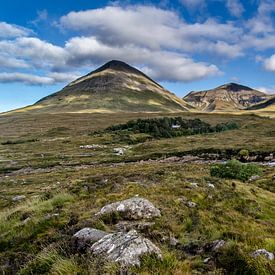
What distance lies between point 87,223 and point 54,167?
203 feet

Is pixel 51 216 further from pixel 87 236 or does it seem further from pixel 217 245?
pixel 217 245

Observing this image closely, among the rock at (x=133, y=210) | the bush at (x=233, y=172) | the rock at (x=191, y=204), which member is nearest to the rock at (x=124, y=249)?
the rock at (x=133, y=210)

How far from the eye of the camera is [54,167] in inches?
2891

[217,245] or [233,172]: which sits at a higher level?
[217,245]

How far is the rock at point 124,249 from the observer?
9391 millimetres

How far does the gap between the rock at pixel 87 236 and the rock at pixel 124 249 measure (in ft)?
1.84

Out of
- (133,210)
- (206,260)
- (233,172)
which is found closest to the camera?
(206,260)

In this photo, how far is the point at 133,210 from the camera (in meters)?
14.4

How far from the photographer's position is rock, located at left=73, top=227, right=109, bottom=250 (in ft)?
37.4

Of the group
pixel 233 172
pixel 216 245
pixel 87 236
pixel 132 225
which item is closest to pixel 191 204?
pixel 132 225

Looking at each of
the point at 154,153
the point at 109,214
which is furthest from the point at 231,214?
the point at 154,153

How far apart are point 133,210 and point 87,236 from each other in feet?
9.87

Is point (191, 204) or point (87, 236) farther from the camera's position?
point (191, 204)

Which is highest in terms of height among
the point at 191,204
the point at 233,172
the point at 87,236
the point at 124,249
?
the point at 124,249
